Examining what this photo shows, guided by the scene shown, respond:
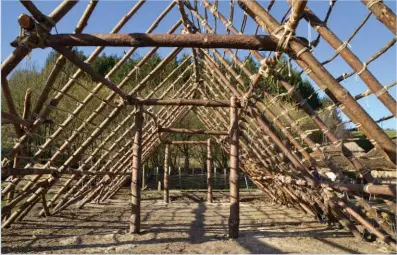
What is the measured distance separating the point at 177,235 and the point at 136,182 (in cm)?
99

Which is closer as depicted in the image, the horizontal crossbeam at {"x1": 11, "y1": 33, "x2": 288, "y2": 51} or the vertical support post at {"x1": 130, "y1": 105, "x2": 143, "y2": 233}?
the horizontal crossbeam at {"x1": 11, "y1": 33, "x2": 288, "y2": 51}

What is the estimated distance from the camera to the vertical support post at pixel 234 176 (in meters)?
5.12

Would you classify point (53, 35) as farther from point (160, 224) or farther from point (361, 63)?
point (160, 224)

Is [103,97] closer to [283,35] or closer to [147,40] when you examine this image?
[147,40]

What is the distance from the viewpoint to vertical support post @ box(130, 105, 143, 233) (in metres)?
5.42

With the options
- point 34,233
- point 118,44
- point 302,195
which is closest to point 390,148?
point 118,44

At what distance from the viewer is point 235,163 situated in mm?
5344

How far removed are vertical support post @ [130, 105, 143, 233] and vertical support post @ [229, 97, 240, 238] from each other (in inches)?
54.4

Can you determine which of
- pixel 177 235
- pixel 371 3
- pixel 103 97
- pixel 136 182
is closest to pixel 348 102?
pixel 371 3

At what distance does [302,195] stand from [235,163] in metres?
1.85

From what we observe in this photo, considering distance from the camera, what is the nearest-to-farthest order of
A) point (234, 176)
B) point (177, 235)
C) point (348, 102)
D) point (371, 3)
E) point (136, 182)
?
point (371, 3)
point (348, 102)
point (234, 176)
point (177, 235)
point (136, 182)

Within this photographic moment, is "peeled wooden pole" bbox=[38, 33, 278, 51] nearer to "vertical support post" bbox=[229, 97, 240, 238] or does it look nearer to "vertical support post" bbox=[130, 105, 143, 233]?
"vertical support post" bbox=[229, 97, 240, 238]

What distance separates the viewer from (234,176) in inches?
207

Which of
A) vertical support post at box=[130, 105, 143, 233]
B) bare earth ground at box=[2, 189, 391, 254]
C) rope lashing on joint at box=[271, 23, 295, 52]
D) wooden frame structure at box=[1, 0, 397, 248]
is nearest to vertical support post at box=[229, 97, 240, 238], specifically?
wooden frame structure at box=[1, 0, 397, 248]
